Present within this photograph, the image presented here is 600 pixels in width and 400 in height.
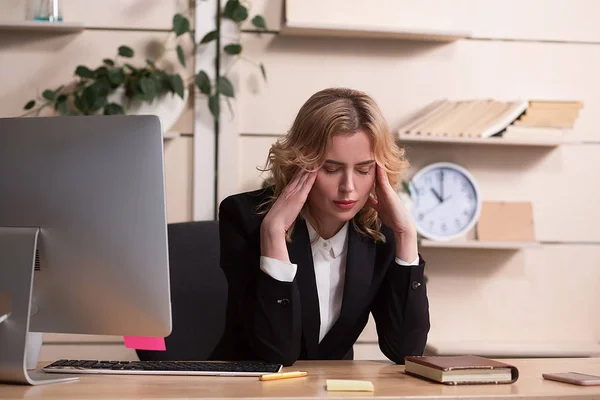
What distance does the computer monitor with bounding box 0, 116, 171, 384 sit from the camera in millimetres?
1421

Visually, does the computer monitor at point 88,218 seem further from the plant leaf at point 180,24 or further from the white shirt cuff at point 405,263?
the plant leaf at point 180,24

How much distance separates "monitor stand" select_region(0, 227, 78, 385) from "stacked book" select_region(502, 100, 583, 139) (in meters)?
2.16

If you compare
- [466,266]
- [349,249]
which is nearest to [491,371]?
[349,249]

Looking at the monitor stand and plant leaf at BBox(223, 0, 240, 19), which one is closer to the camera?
the monitor stand

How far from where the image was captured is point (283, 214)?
1.99m

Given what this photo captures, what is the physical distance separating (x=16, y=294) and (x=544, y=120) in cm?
231

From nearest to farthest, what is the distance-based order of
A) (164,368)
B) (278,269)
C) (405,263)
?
(164,368), (278,269), (405,263)

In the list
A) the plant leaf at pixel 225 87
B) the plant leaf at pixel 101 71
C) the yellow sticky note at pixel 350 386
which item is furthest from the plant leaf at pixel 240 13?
Result: the yellow sticky note at pixel 350 386

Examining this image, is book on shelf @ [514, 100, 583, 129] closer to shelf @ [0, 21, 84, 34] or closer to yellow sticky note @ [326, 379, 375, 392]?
shelf @ [0, 21, 84, 34]

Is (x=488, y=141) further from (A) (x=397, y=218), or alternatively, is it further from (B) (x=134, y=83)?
(B) (x=134, y=83)

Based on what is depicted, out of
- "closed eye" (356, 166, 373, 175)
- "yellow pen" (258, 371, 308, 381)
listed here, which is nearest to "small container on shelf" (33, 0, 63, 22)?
"closed eye" (356, 166, 373, 175)

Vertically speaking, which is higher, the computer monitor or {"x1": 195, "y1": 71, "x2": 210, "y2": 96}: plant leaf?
{"x1": 195, "y1": 71, "x2": 210, "y2": 96}: plant leaf

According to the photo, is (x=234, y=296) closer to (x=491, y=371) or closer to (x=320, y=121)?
(x=320, y=121)

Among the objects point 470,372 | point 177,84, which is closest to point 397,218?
point 470,372
